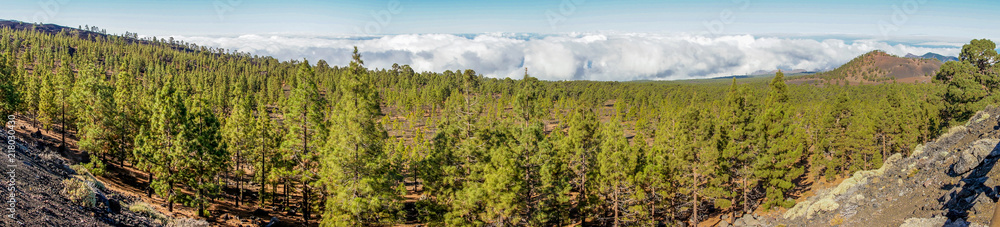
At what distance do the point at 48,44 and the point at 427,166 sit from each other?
823ft

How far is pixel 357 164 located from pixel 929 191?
114 ft

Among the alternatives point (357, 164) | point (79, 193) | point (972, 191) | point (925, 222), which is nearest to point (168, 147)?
Result: point (79, 193)

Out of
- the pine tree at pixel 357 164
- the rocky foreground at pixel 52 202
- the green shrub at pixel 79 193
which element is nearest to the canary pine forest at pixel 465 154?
the pine tree at pixel 357 164

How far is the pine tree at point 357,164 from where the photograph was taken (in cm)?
2412

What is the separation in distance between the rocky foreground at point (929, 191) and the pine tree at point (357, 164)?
26487 mm

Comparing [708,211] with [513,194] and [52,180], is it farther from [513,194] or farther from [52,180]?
[52,180]

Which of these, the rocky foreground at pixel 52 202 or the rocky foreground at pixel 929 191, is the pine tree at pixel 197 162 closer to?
the rocky foreground at pixel 52 202

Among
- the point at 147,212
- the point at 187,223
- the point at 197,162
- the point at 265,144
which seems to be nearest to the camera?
the point at 147,212

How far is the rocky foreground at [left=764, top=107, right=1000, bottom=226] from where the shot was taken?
70.7 feet

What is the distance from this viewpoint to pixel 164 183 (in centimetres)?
3075

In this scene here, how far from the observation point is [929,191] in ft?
92.2

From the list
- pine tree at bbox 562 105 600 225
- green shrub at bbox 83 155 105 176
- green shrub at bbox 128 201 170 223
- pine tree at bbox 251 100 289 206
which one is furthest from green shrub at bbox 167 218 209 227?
pine tree at bbox 562 105 600 225

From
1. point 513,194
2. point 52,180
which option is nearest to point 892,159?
point 513,194

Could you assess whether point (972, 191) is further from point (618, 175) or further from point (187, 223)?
point (187, 223)
